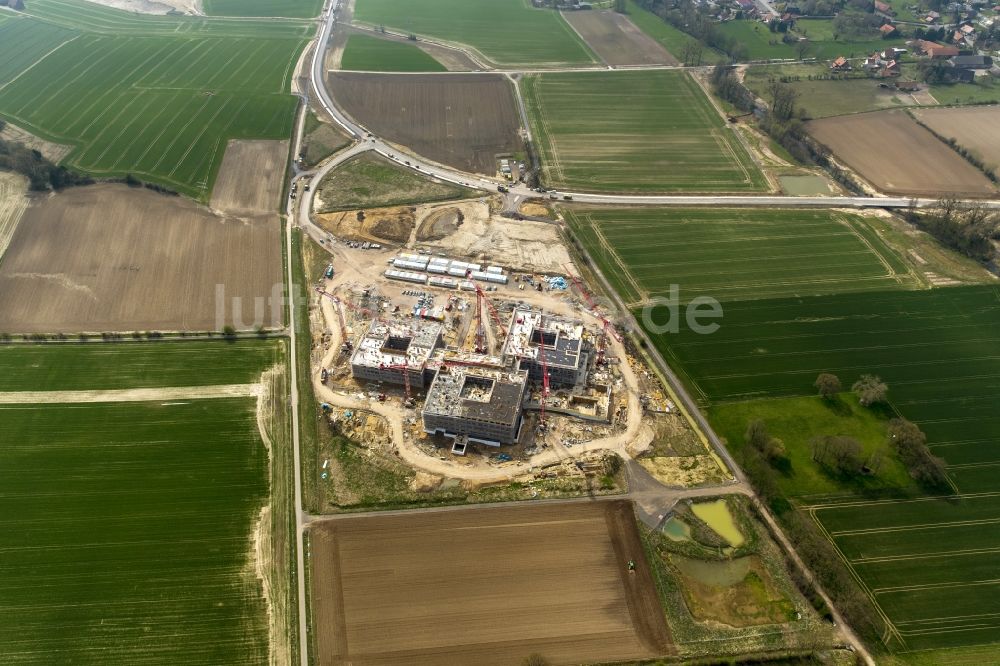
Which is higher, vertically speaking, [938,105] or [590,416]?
[938,105]

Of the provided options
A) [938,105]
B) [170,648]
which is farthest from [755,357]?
[938,105]

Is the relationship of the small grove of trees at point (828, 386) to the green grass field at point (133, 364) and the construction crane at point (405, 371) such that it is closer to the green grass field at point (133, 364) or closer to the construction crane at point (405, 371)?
the construction crane at point (405, 371)

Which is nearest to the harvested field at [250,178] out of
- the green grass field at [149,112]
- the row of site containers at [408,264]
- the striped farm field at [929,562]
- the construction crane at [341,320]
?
the green grass field at [149,112]

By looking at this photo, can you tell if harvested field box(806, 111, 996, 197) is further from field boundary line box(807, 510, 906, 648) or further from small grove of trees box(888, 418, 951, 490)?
field boundary line box(807, 510, 906, 648)

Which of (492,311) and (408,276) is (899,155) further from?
(408,276)

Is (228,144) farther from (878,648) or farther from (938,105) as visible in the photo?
(938,105)

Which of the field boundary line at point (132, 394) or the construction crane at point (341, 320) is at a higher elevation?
the construction crane at point (341, 320)

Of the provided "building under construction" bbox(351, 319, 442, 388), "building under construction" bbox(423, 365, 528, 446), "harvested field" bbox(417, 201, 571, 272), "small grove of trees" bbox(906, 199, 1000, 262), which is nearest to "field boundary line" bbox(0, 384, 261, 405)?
"building under construction" bbox(351, 319, 442, 388)
